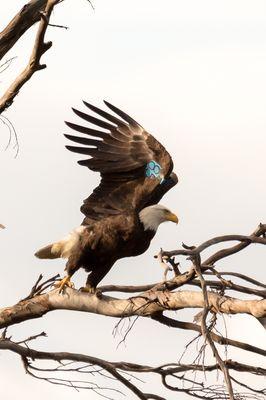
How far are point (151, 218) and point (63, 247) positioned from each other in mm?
775

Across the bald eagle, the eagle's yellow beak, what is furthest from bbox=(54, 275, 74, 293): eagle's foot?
the eagle's yellow beak

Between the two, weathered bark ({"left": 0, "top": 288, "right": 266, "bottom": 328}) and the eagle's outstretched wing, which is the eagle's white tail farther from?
weathered bark ({"left": 0, "top": 288, "right": 266, "bottom": 328})

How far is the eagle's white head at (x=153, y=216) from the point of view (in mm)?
9133

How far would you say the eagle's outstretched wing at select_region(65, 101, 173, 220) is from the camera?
9297 millimetres

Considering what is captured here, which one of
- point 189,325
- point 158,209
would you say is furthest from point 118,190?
point 189,325

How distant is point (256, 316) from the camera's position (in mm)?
6223

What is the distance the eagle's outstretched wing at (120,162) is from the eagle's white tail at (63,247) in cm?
19

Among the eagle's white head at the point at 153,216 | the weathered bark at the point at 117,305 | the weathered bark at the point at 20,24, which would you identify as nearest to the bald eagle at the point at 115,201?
the eagle's white head at the point at 153,216

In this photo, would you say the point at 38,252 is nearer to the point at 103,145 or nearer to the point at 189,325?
the point at 103,145

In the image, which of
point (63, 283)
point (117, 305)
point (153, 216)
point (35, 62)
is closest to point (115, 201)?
point (153, 216)

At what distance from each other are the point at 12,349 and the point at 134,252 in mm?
2095

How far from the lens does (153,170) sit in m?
9.60

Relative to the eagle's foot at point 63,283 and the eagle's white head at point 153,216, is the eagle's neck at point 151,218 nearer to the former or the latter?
the eagle's white head at point 153,216

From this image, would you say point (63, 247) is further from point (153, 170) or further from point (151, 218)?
point (153, 170)
